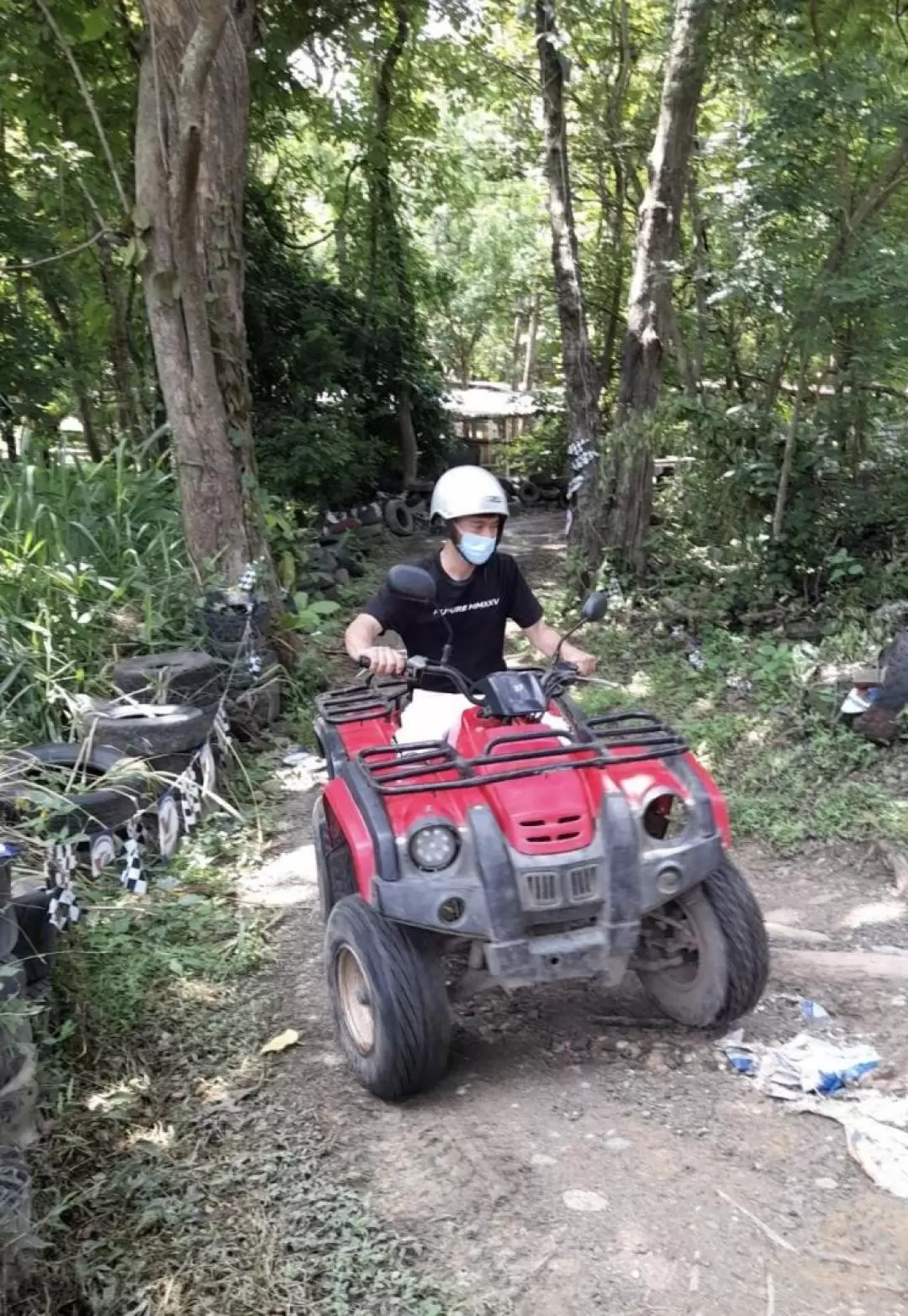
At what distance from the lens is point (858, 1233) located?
2375 millimetres

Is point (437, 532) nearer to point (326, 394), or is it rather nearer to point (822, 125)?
point (326, 394)

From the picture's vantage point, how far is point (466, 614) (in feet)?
12.6

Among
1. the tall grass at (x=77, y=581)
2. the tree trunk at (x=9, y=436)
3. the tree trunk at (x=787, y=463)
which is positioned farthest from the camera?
the tree trunk at (x=9, y=436)

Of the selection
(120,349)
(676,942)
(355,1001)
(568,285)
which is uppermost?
(568,285)

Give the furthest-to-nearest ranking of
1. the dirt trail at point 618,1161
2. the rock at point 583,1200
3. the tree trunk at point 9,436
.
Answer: the tree trunk at point 9,436 < the rock at point 583,1200 < the dirt trail at point 618,1161

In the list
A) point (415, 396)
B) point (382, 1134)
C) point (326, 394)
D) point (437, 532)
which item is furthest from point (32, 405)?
point (382, 1134)

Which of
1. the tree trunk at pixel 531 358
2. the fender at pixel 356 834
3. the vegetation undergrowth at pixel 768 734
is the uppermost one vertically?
the tree trunk at pixel 531 358

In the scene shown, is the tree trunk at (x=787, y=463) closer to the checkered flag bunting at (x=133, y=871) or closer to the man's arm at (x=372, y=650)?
the man's arm at (x=372, y=650)

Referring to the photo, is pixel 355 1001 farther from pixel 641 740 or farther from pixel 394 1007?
pixel 641 740

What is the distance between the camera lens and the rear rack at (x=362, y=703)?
363 cm

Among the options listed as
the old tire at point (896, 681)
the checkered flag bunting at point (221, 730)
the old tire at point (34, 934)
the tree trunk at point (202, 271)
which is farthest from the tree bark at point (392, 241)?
the old tire at point (34, 934)

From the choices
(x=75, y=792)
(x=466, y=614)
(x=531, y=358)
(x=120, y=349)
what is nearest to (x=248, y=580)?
(x=75, y=792)

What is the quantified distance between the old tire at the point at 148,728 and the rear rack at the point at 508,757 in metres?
1.81

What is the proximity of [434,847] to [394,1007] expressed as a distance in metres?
0.41
